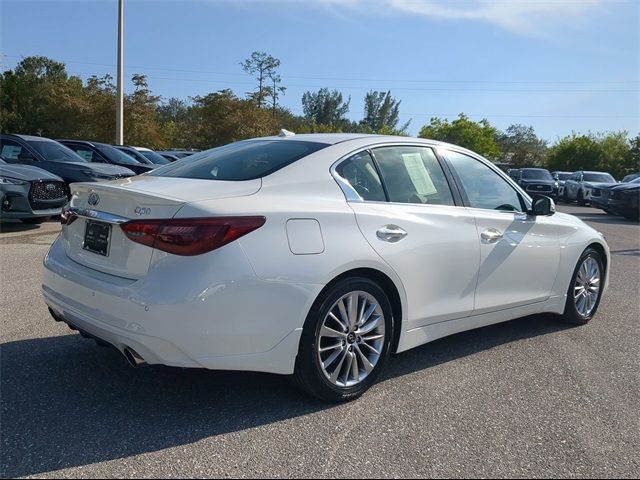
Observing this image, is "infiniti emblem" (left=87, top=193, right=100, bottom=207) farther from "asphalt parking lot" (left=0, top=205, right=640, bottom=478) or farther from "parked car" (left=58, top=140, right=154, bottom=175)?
"parked car" (left=58, top=140, right=154, bottom=175)

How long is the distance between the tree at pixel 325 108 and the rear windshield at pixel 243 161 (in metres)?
90.9

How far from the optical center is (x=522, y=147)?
227 ft

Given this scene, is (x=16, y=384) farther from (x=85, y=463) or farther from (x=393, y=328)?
(x=393, y=328)

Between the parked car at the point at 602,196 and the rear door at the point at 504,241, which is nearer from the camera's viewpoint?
the rear door at the point at 504,241

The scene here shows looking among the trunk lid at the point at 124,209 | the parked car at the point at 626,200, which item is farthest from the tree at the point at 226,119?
the trunk lid at the point at 124,209

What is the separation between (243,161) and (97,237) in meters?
1.03

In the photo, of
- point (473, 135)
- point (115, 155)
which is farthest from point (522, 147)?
point (115, 155)

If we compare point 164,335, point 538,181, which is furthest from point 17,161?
point 538,181

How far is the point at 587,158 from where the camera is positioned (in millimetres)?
48719

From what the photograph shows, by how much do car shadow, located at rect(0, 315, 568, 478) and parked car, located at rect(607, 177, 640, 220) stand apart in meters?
16.4

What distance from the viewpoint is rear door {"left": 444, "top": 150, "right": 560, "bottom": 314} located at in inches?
172

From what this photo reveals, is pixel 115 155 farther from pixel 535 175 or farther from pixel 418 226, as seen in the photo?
pixel 535 175

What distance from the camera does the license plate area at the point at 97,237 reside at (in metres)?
3.36

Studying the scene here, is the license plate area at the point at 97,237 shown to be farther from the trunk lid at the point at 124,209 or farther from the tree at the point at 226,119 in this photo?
the tree at the point at 226,119
